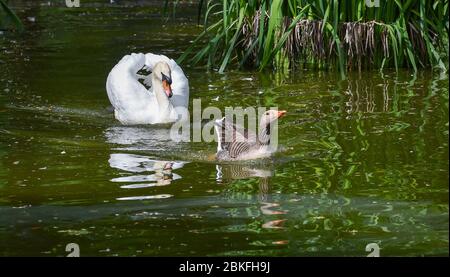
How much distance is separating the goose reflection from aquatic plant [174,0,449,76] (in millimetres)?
3535

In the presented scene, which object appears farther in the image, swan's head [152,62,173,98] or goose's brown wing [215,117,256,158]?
swan's head [152,62,173,98]

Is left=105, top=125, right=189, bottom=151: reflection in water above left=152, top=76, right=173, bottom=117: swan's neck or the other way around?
the other way around

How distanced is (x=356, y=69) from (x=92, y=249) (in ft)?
21.4

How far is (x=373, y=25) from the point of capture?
457 inches

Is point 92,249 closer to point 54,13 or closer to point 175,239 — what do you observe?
point 175,239

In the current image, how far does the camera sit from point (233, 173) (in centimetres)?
782

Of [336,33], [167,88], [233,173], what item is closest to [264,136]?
[233,173]

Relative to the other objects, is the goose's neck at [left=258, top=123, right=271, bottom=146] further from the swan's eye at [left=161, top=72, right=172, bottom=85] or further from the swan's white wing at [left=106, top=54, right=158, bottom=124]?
the swan's eye at [left=161, top=72, right=172, bottom=85]

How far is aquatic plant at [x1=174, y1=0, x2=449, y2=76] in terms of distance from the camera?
11.5 metres

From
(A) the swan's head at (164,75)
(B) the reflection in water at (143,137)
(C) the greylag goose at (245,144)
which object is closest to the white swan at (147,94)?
(A) the swan's head at (164,75)

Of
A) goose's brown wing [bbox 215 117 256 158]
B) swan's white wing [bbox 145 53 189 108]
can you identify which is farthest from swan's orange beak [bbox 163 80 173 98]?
goose's brown wing [bbox 215 117 256 158]

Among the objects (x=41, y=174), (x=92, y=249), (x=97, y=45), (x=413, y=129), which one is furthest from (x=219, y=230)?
(x=97, y=45)

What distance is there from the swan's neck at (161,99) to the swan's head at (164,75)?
0.04 metres
